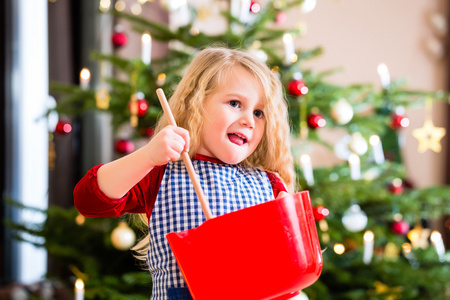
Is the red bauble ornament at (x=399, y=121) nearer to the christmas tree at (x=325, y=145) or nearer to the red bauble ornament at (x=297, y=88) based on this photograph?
the christmas tree at (x=325, y=145)

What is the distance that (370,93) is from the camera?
4.83 feet

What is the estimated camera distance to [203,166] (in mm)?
687

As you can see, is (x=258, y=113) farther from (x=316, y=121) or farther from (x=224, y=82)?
(x=316, y=121)

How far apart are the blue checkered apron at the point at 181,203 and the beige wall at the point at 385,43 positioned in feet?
5.71

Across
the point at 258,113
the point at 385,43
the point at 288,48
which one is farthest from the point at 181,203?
the point at 385,43

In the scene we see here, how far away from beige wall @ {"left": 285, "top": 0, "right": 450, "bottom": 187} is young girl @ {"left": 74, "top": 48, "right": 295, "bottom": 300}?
170cm

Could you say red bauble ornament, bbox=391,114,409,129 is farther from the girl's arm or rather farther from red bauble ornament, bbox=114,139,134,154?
the girl's arm

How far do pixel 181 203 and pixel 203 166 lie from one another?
0.06m

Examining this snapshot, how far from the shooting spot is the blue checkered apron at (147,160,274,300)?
0.65 meters

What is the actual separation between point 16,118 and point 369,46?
1647 millimetres

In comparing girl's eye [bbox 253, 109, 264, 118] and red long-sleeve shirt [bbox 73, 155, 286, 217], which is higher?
girl's eye [bbox 253, 109, 264, 118]

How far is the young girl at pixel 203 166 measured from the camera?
63 centimetres

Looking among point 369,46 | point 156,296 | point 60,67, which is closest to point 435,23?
point 369,46

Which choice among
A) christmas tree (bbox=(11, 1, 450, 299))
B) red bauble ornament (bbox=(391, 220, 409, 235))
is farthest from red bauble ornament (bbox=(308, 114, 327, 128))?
red bauble ornament (bbox=(391, 220, 409, 235))
